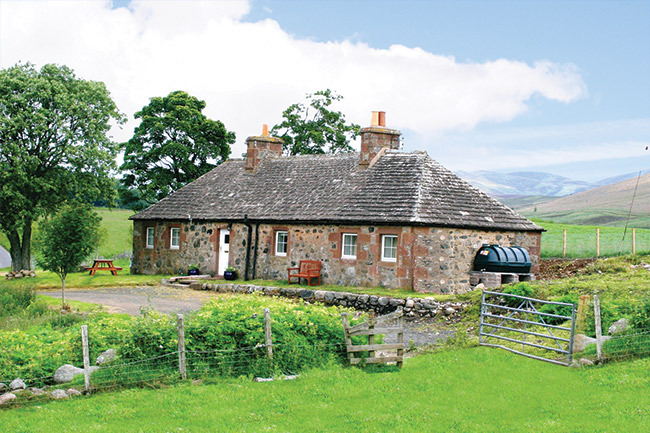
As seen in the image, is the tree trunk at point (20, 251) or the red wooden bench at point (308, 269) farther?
the tree trunk at point (20, 251)

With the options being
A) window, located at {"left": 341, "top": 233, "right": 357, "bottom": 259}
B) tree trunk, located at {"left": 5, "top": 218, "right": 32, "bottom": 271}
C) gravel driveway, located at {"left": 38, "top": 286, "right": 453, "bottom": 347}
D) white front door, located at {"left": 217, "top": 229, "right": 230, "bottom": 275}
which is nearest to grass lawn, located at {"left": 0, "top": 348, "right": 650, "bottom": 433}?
gravel driveway, located at {"left": 38, "top": 286, "right": 453, "bottom": 347}

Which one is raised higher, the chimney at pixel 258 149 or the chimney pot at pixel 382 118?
the chimney pot at pixel 382 118

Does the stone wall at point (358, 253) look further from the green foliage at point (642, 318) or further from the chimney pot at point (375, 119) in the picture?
the green foliage at point (642, 318)

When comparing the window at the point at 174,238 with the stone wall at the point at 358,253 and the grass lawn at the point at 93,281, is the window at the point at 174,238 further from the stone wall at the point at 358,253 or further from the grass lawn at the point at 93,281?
the grass lawn at the point at 93,281

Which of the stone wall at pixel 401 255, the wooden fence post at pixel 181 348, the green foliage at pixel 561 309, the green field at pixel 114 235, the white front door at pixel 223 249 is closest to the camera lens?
the wooden fence post at pixel 181 348

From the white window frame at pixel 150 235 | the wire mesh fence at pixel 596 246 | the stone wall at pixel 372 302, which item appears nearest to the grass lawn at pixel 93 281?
the white window frame at pixel 150 235

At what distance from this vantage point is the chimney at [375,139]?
29953mm

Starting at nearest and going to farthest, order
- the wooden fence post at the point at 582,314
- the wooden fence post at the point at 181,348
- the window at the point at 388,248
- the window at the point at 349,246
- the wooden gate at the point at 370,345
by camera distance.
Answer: the wooden fence post at the point at 181,348 → the wooden gate at the point at 370,345 → the wooden fence post at the point at 582,314 → the window at the point at 388,248 → the window at the point at 349,246

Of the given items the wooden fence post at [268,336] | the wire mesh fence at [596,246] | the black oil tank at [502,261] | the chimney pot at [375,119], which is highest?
the chimney pot at [375,119]

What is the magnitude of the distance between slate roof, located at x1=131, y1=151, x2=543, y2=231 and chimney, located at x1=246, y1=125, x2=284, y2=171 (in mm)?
407

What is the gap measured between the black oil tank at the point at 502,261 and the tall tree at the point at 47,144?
815 inches

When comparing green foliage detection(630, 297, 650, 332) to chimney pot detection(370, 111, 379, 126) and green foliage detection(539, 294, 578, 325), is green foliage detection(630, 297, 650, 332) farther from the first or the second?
chimney pot detection(370, 111, 379, 126)

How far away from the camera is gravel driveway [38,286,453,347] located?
61.3 feet

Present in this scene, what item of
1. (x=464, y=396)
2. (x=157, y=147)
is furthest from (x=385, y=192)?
(x=157, y=147)
